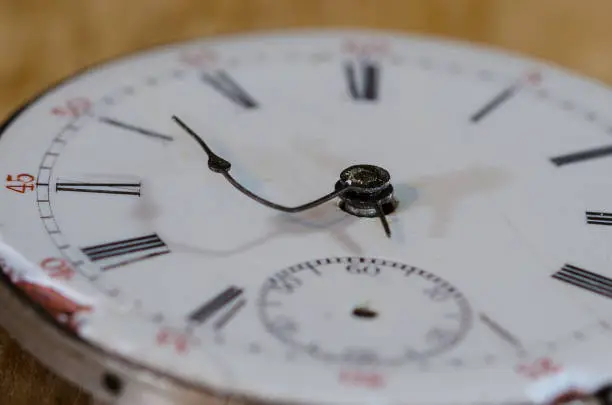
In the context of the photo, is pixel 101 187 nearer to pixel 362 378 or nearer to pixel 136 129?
pixel 136 129

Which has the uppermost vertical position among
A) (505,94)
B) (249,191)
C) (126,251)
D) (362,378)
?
(505,94)

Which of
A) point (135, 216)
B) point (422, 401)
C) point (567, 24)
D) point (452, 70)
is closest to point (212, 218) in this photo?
point (135, 216)

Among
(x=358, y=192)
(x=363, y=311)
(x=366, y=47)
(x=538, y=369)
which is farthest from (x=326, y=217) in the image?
(x=366, y=47)

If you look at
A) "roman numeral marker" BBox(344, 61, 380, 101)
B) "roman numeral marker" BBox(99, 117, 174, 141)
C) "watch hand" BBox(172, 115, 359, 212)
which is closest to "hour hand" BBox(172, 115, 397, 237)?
"watch hand" BBox(172, 115, 359, 212)

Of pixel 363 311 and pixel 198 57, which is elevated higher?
pixel 198 57

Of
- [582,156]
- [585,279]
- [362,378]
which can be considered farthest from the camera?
[582,156]

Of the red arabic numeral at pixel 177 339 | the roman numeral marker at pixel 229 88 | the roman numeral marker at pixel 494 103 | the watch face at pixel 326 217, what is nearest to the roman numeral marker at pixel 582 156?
the watch face at pixel 326 217

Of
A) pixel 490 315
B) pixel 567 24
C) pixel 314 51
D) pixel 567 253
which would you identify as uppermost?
pixel 567 24

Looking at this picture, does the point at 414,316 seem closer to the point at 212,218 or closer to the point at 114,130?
the point at 212,218
